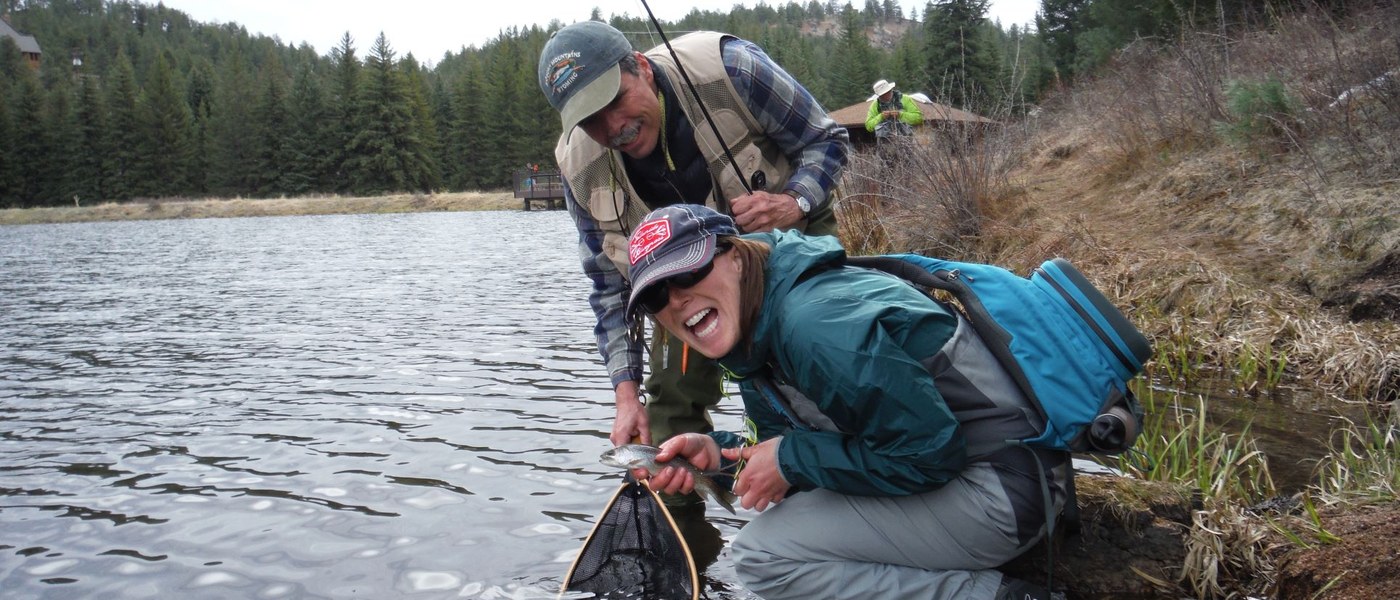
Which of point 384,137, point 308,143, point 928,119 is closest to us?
point 928,119

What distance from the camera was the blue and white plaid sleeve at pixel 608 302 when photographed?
4180mm

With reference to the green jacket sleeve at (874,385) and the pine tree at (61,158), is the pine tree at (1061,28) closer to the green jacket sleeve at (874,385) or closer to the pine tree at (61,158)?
the green jacket sleeve at (874,385)

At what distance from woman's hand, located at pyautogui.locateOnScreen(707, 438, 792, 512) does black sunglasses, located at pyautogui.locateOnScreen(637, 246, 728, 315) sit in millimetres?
557

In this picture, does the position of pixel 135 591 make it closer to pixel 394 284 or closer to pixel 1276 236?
pixel 1276 236

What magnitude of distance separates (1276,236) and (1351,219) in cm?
74

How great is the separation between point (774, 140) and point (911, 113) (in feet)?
30.2

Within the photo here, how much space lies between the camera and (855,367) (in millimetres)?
2600

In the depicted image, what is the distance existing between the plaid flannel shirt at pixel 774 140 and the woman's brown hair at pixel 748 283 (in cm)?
120

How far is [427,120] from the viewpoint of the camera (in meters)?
85.6

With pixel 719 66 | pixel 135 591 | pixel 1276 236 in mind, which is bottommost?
pixel 135 591

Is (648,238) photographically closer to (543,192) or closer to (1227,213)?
(1227,213)

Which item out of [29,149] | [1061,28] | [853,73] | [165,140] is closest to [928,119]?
[1061,28]

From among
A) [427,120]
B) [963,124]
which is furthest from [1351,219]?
[427,120]

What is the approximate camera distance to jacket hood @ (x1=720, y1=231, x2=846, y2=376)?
9.27ft
